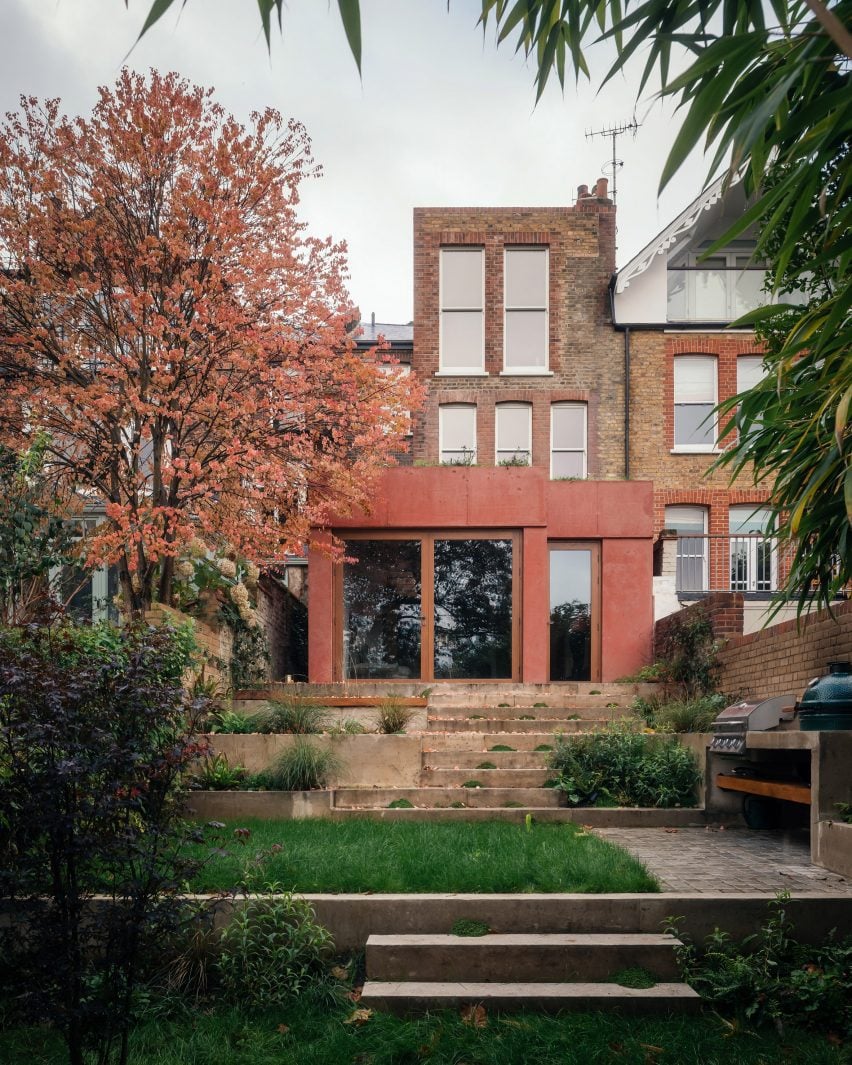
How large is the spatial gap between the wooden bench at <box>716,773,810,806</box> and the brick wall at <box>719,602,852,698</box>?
3.64 ft

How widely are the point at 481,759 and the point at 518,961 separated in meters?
4.58

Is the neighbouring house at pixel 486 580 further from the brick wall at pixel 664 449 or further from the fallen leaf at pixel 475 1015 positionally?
the fallen leaf at pixel 475 1015

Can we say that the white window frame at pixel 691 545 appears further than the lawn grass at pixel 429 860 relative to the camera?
Yes

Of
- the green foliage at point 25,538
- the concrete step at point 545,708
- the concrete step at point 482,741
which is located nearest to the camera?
the green foliage at point 25,538

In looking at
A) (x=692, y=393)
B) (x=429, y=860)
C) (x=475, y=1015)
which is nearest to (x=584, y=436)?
(x=692, y=393)

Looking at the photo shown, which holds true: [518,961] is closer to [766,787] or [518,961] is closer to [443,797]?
[766,787]

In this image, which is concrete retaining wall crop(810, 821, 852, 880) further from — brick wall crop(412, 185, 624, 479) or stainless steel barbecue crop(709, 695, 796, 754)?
brick wall crop(412, 185, 624, 479)

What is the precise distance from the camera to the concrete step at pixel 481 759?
9930 mm

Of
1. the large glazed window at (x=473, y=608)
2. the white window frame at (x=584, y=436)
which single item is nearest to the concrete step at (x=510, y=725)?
the large glazed window at (x=473, y=608)

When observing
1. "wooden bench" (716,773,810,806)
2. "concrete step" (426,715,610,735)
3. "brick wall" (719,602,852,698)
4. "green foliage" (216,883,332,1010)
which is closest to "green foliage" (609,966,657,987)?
"green foliage" (216,883,332,1010)

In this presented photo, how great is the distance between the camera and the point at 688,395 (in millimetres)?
20594

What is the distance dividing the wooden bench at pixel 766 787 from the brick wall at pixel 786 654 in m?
1.11

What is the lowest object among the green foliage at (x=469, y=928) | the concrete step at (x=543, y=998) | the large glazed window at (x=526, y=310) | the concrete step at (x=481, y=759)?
the concrete step at (x=543, y=998)

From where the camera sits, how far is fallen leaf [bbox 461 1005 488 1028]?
193 inches
